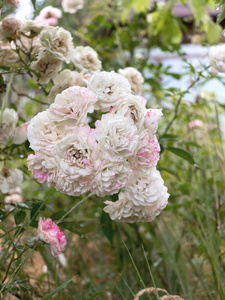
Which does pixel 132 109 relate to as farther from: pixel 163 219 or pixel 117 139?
pixel 163 219

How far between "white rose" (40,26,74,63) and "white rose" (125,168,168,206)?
1.22ft

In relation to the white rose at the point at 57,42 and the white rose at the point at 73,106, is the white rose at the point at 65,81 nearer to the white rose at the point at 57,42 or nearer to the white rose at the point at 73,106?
the white rose at the point at 57,42

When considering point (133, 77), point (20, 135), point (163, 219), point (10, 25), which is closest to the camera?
point (10, 25)

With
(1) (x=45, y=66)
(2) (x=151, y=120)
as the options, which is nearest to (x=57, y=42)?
(1) (x=45, y=66)

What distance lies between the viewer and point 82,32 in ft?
7.22

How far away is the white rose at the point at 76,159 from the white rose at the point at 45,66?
0.31 metres

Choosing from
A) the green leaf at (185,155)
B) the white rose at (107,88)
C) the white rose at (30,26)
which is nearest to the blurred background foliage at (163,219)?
the green leaf at (185,155)

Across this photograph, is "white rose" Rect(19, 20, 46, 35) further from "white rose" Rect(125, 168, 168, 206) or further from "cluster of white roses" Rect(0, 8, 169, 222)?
"white rose" Rect(125, 168, 168, 206)

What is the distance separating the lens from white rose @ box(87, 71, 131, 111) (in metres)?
0.66

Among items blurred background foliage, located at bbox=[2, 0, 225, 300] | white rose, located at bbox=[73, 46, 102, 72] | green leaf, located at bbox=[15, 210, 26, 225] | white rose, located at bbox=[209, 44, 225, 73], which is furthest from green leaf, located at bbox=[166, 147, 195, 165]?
green leaf, located at bbox=[15, 210, 26, 225]

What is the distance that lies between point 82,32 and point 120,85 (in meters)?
1.66

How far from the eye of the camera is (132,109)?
2.14 ft

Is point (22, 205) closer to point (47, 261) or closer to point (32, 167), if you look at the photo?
point (32, 167)

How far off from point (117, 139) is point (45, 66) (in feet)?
1.28
